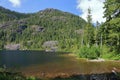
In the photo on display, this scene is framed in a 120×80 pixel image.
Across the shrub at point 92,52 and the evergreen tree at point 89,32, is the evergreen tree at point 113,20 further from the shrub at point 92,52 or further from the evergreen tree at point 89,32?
the evergreen tree at point 89,32

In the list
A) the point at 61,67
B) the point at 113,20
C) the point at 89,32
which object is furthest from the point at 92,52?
the point at 113,20

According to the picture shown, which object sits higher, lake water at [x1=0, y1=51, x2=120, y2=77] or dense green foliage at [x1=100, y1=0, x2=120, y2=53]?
dense green foliage at [x1=100, y1=0, x2=120, y2=53]

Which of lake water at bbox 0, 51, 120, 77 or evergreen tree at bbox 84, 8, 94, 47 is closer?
lake water at bbox 0, 51, 120, 77

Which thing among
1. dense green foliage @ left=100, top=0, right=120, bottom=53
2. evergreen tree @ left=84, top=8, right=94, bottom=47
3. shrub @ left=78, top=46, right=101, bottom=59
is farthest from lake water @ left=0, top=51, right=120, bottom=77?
evergreen tree @ left=84, top=8, right=94, bottom=47

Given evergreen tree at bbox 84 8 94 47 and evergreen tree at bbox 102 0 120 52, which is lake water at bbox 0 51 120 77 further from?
evergreen tree at bbox 84 8 94 47

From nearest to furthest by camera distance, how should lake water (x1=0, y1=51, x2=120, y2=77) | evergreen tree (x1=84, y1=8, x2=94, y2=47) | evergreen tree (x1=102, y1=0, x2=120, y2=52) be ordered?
lake water (x1=0, y1=51, x2=120, y2=77)
evergreen tree (x1=102, y1=0, x2=120, y2=52)
evergreen tree (x1=84, y1=8, x2=94, y2=47)

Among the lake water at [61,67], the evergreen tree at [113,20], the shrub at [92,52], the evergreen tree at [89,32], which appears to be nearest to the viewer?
the lake water at [61,67]

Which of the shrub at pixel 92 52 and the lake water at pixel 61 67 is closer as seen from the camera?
the lake water at pixel 61 67

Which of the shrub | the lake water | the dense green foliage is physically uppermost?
the dense green foliage

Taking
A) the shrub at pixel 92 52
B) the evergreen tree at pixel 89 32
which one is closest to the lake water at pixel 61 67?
the shrub at pixel 92 52

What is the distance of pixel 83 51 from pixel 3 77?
71.1m

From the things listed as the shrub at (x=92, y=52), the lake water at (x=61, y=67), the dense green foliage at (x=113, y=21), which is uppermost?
the dense green foliage at (x=113, y=21)

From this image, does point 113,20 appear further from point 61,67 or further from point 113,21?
point 61,67

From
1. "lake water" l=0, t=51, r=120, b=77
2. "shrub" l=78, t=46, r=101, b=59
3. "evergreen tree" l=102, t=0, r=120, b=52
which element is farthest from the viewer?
"shrub" l=78, t=46, r=101, b=59
